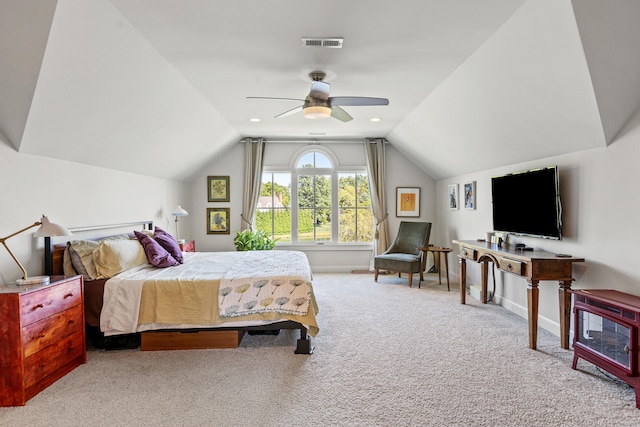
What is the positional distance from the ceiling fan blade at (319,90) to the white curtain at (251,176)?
3679 mm

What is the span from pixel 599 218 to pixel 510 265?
833mm

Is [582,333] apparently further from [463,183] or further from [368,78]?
[463,183]

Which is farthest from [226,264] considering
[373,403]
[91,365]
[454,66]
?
[454,66]

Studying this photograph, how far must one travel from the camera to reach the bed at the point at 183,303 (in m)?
3.29

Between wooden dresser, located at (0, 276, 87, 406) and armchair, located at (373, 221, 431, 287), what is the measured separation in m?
4.26

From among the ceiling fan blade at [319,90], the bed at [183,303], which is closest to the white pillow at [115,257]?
the bed at [183,303]

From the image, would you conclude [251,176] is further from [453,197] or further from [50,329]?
[50,329]

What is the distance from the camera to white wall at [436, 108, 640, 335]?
9.47 ft

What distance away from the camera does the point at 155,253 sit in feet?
13.2

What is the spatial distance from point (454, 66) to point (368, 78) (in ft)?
2.71

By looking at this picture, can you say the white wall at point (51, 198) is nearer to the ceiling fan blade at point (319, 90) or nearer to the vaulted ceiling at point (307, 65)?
the vaulted ceiling at point (307, 65)

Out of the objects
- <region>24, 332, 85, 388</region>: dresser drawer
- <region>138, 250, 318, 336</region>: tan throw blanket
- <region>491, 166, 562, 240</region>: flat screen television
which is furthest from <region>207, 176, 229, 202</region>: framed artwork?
<region>491, 166, 562, 240</region>: flat screen television

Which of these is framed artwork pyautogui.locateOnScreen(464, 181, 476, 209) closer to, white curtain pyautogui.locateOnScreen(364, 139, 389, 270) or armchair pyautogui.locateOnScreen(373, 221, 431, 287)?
armchair pyautogui.locateOnScreen(373, 221, 431, 287)

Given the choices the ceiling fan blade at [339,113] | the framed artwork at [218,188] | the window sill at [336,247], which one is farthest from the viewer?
the window sill at [336,247]
